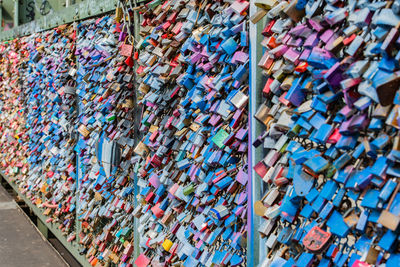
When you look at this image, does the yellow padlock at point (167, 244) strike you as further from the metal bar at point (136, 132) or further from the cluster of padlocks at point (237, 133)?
the metal bar at point (136, 132)

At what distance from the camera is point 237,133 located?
1.95m

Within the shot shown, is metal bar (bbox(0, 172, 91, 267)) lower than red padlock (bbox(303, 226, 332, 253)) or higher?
lower

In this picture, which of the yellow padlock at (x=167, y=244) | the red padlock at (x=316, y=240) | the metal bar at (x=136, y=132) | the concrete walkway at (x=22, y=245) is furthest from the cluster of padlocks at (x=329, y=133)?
the concrete walkway at (x=22, y=245)

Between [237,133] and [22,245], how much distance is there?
367cm

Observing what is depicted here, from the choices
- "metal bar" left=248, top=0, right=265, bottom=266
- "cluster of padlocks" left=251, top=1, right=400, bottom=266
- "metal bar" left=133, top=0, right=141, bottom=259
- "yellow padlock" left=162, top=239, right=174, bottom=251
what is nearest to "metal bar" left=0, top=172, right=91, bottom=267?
"metal bar" left=133, top=0, right=141, bottom=259

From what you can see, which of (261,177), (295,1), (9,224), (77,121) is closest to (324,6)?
(295,1)

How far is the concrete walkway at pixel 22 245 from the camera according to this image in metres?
4.43

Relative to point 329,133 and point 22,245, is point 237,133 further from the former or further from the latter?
point 22,245

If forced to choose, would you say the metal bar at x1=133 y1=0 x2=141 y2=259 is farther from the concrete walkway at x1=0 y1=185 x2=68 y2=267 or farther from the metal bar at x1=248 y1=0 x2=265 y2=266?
the concrete walkway at x1=0 y1=185 x2=68 y2=267

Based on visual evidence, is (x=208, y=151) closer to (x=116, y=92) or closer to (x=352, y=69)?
(x=352, y=69)

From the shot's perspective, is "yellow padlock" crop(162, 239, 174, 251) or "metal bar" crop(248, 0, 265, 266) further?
"yellow padlock" crop(162, 239, 174, 251)

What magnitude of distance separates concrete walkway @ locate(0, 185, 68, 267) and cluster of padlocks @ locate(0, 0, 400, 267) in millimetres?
793

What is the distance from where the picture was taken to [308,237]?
1.55 metres

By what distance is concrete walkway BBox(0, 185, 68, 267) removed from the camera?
174 inches
